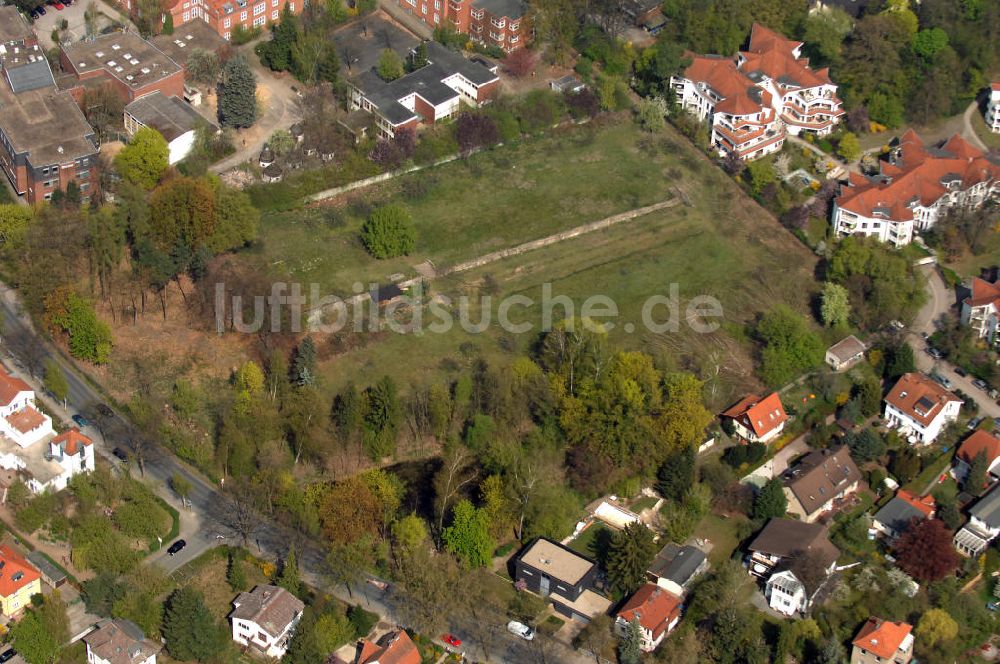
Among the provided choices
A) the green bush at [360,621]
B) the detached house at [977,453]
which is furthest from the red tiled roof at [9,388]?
the detached house at [977,453]

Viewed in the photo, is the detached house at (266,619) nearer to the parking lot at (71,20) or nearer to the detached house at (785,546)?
the detached house at (785,546)

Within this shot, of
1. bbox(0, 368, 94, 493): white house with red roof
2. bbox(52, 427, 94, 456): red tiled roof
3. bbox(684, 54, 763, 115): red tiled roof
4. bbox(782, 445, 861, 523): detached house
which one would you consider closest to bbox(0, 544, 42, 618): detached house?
bbox(0, 368, 94, 493): white house with red roof

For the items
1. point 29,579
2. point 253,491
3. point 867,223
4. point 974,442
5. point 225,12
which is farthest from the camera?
point 225,12

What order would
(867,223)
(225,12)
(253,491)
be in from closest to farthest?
(253,491)
(867,223)
(225,12)

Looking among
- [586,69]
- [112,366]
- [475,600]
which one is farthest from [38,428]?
[586,69]

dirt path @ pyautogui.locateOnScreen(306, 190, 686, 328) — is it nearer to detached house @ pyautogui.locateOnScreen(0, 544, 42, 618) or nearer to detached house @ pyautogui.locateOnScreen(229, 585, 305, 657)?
detached house @ pyautogui.locateOnScreen(229, 585, 305, 657)

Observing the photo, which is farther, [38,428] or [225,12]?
[225,12]

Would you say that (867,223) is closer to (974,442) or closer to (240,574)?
(974,442)
